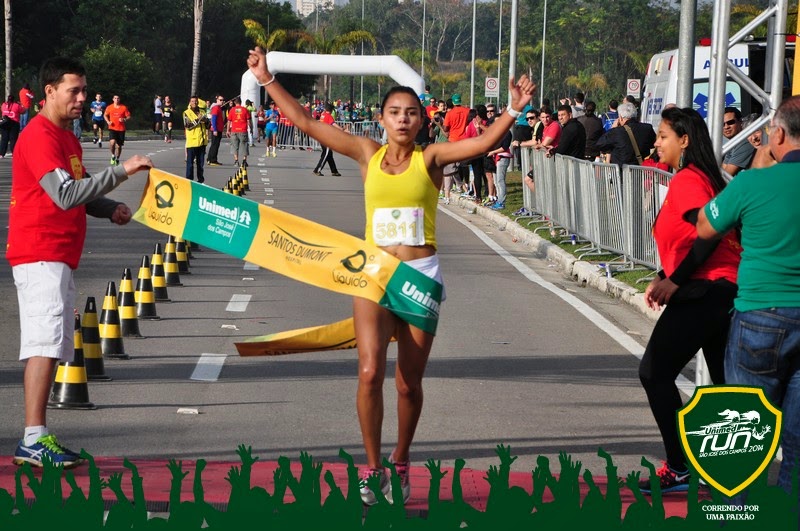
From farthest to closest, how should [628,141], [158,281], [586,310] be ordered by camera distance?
[628,141], [586,310], [158,281]

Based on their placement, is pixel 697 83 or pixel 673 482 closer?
pixel 673 482

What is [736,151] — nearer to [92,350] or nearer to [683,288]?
[92,350]

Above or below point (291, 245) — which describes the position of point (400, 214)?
above

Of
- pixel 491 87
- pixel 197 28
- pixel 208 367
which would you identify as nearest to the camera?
pixel 208 367

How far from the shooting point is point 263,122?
62.5 metres

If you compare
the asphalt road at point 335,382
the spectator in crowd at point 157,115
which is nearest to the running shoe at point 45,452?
the asphalt road at point 335,382

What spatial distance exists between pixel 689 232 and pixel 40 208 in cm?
307

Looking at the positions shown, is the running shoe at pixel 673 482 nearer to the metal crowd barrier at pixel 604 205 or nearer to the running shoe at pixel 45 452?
the running shoe at pixel 45 452

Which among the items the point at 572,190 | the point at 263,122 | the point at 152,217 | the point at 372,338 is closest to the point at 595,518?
the point at 372,338

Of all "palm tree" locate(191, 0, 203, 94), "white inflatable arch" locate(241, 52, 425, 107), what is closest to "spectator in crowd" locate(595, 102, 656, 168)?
"white inflatable arch" locate(241, 52, 425, 107)

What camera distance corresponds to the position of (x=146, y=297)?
12180 millimetres

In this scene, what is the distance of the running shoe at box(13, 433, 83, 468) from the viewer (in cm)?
664

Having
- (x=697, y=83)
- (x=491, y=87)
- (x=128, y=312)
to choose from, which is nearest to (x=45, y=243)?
(x=128, y=312)

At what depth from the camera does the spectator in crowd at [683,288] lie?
20.5 feet
